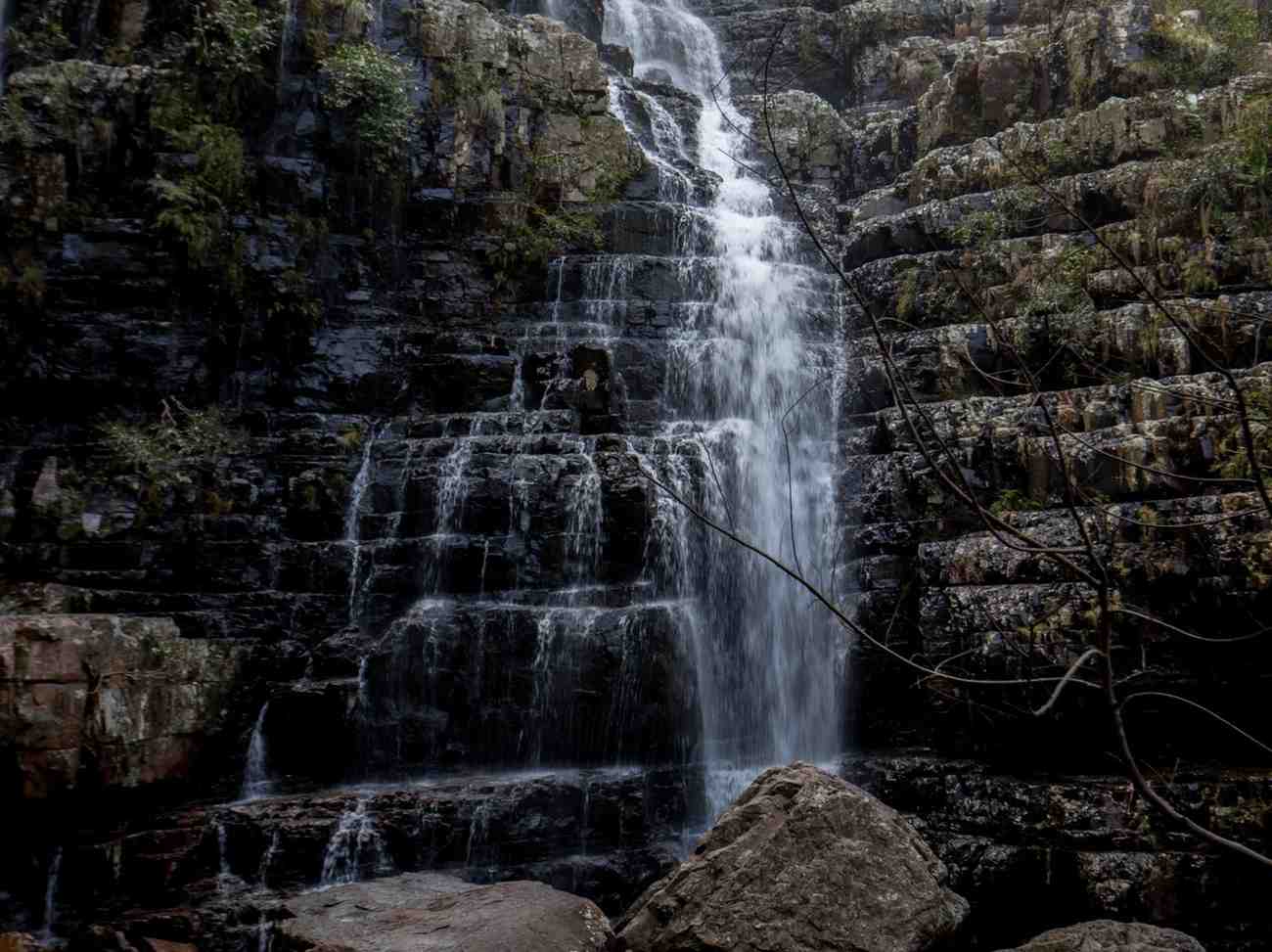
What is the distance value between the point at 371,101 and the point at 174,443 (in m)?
6.22

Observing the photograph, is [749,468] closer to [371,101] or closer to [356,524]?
[356,524]

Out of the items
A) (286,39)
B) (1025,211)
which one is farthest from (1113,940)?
(286,39)

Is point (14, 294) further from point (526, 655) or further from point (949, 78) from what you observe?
point (949, 78)

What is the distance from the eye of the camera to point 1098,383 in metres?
10.6

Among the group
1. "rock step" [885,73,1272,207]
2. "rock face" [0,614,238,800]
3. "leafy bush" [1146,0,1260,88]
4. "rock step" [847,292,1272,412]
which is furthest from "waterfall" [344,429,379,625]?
"leafy bush" [1146,0,1260,88]

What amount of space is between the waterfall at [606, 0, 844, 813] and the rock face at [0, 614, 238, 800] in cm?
471

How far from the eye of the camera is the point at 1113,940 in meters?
5.34

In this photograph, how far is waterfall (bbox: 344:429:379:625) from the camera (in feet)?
34.2

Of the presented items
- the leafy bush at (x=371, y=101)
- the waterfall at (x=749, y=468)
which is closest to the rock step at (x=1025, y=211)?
the waterfall at (x=749, y=468)

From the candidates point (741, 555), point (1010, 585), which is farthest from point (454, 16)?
point (1010, 585)

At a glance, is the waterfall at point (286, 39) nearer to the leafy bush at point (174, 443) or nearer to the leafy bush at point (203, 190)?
the leafy bush at point (203, 190)

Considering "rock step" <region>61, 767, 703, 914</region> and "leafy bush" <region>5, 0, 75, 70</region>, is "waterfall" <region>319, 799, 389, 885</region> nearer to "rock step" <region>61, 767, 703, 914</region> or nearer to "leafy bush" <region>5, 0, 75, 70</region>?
"rock step" <region>61, 767, 703, 914</region>

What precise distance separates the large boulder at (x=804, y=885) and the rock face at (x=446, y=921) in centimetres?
34

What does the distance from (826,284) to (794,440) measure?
350cm
